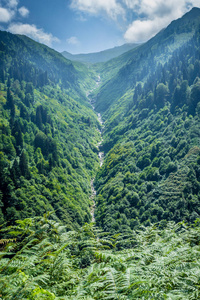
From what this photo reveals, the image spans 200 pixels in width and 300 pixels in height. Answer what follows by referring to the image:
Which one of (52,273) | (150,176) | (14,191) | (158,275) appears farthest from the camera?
(150,176)

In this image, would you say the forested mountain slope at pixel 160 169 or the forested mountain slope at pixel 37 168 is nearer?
the forested mountain slope at pixel 37 168

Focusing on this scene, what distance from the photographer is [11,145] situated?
122062 millimetres

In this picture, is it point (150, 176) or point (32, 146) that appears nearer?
point (150, 176)

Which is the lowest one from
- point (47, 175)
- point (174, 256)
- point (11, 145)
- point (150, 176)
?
point (150, 176)

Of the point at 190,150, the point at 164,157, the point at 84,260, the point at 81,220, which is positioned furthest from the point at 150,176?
the point at 84,260

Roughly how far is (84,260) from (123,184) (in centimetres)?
12872

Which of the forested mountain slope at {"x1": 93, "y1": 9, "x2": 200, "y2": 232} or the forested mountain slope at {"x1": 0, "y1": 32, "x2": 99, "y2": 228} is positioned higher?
the forested mountain slope at {"x1": 0, "y1": 32, "x2": 99, "y2": 228}

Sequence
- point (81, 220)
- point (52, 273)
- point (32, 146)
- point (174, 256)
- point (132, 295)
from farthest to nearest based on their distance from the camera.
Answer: point (32, 146) < point (81, 220) < point (174, 256) < point (52, 273) < point (132, 295)

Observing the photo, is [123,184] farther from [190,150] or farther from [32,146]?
[32,146]

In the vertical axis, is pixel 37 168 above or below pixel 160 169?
above

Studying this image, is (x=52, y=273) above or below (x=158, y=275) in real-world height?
above

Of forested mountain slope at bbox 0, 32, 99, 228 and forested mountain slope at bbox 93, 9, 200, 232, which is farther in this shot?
forested mountain slope at bbox 93, 9, 200, 232

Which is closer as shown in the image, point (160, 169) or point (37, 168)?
point (37, 168)

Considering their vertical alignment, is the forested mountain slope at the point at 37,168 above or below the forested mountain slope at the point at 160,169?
above
